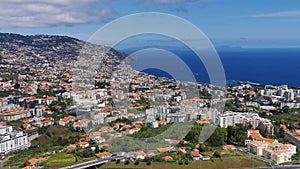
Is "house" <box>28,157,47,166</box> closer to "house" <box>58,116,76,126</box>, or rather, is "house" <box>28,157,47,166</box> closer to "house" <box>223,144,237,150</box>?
"house" <box>58,116,76,126</box>

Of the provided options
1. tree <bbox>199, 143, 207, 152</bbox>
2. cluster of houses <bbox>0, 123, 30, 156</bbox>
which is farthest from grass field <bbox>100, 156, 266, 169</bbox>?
cluster of houses <bbox>0, 123, 30, 156</bbox>

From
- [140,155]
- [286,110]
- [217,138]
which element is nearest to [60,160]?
[140,155]

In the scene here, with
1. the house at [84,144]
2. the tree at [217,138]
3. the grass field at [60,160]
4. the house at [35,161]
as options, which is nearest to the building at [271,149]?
the tree at [217,138]

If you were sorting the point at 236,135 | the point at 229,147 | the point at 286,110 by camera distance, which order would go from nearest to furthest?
the point at 229,147 < the point at 236,135 < the point at 286,110

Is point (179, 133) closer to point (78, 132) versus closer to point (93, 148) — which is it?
point (93, 148)

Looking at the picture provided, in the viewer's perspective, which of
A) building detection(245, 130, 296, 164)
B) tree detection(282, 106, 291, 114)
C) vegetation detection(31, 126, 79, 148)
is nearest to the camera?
building detection(245, 130, 296, 164)

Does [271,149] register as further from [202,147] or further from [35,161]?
[35,161]
